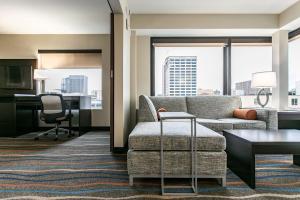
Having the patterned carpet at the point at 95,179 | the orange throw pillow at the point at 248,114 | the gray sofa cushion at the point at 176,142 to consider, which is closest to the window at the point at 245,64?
the orange throw pillow at the point at 248,114

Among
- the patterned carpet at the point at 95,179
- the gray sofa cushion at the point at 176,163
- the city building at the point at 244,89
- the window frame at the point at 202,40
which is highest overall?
the window frame at the point at 202,40

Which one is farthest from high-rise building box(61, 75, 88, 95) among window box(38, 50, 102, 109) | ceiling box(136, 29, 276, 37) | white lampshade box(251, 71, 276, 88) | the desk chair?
white lampshade box(251, 71, 276, 88)

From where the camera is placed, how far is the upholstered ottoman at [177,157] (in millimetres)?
1825

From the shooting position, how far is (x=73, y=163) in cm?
251

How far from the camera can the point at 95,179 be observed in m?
2.00

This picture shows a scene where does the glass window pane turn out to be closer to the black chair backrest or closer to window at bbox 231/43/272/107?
the black chair backrest

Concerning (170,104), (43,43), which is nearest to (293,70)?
(170,104)

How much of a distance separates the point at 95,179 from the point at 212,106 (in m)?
2.44

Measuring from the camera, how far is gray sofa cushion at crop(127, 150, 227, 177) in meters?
1.82

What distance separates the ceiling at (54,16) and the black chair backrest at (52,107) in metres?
1.48

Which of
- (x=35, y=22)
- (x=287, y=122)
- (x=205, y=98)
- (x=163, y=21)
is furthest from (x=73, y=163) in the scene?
(x=287, y=122)

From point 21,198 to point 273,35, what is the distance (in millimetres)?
4596

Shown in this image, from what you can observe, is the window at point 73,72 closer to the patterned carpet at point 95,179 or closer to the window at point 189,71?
the window at point 189,71

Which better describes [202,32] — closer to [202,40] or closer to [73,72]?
[202,40]
